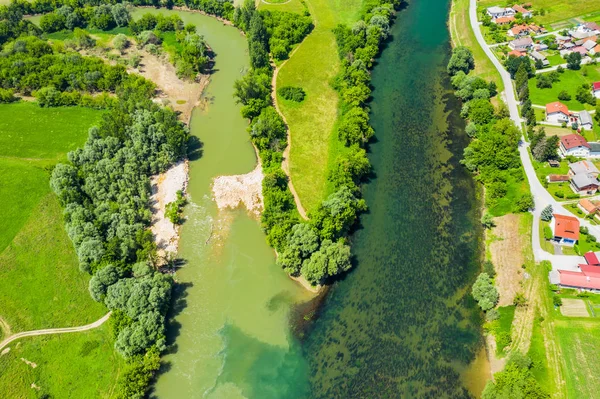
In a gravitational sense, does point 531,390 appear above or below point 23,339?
above

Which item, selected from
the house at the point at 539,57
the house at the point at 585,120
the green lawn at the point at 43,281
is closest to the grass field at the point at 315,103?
the green lawn at the point at 43,281

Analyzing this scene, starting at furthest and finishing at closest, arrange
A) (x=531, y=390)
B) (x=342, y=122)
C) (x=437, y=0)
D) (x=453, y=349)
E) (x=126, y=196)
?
(x=437, y=0) < (x=342, y=122) < (x=126, y=196) < (x=453, y=349) < (x=531, y=390)

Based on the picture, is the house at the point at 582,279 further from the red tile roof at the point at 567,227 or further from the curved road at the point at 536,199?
the red tile roof at the point at 567,227

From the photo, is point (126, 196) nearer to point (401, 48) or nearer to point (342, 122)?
point (342, 122)

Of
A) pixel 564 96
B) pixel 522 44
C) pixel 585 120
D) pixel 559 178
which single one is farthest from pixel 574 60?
Answer: pixel 559 178

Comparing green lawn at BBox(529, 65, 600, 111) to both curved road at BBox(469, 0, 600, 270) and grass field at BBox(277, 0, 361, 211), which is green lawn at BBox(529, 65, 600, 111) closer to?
curved road at BBox(469, 0, 600, 270)

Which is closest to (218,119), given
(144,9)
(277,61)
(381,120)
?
(277,61)
